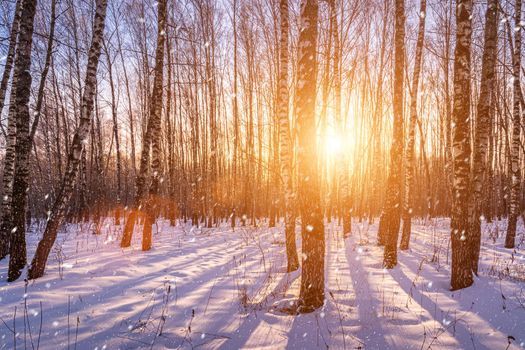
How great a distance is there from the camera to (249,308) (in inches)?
163

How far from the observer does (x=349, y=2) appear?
40.7 ft

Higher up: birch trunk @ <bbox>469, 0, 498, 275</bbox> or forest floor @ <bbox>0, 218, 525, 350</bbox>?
birch trunk @ <bbox>469, 0, 498, 275</bbox>

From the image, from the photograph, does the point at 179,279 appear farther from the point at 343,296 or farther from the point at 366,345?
the point at 366,345

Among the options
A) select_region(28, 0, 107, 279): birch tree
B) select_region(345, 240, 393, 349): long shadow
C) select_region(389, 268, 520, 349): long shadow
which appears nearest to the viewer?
select_region(389, 268, 520, 349): long shadow

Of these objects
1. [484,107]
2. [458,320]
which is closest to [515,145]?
[484,107]

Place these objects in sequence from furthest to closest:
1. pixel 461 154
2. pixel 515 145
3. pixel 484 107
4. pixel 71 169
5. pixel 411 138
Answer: pixel 515 145, pixel 411 138, pixel 484 107, pixel 71 169, pixel 461 154

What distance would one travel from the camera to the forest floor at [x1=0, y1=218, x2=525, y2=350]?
320 cm

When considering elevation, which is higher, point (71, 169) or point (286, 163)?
point (286, 163)

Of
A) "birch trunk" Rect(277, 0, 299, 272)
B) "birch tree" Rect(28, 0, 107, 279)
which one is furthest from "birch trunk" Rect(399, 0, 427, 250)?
"birch tree" Rect(28, 0, 107, 279)

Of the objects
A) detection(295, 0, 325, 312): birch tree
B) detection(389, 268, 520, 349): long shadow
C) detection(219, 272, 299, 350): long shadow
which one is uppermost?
detection(295, 0, 325, 312): birch tree

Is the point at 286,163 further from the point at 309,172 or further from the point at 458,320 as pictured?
the point at 458,320

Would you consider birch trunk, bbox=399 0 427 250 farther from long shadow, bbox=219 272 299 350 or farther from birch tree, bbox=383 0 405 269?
long shadow, bbox=219 272 299 350

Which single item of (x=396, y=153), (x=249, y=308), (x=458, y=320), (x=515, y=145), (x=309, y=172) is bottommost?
(x=249, y=308)

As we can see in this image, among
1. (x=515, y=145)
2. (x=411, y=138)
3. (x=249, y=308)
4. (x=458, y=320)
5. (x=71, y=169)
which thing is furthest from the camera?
(x=515, y=145)
